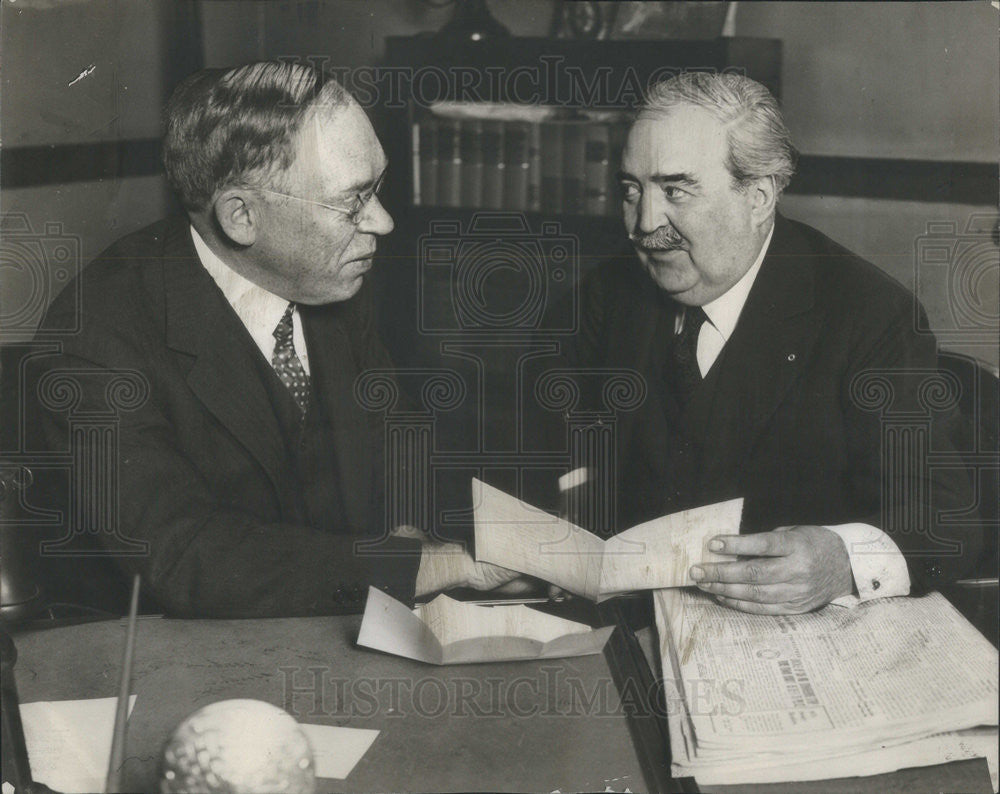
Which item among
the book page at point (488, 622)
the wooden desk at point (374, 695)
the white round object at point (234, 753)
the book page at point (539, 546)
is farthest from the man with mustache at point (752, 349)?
the white round object at point (234, 753)

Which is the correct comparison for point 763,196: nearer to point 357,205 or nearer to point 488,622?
point 357,205

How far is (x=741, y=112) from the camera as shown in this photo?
1.68m

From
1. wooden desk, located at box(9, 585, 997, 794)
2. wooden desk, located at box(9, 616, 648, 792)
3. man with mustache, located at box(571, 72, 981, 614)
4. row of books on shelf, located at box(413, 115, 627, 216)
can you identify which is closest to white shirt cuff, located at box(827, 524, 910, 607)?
man with mustache, located at box(571, 72, 981, 614)

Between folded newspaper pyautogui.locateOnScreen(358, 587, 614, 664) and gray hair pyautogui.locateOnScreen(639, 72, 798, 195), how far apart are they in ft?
2.79

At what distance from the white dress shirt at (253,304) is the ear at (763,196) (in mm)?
857

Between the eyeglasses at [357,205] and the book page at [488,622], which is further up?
the eyeglasses at [357,205]

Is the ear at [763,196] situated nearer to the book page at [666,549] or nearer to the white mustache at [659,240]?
the white mustache at [659,240]

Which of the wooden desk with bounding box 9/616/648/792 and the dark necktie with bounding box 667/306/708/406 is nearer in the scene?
the wooden desk with bounding box 9/616/648/792

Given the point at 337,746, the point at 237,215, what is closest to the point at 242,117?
the point at 237,215

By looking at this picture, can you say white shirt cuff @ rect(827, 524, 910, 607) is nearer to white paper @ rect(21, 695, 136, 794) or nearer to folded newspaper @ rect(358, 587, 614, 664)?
folded newspaper @ rect(358, 587, 614, 664)

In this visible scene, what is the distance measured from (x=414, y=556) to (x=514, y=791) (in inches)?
22.4

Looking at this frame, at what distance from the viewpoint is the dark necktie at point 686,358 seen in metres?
1.79

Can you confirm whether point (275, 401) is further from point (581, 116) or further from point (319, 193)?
point (581, 116)

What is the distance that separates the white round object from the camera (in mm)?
1047
